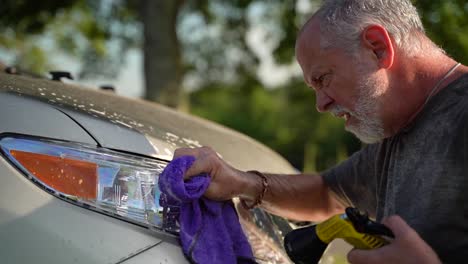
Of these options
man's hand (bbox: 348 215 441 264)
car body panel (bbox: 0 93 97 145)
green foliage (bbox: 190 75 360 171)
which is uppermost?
car body panel (bbox: 0 93 97 145)

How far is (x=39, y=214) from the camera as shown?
1.67 m

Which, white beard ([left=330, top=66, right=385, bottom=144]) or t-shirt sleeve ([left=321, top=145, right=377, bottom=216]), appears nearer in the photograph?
white beard ([left=330, top=66, right=385, bottom=144])

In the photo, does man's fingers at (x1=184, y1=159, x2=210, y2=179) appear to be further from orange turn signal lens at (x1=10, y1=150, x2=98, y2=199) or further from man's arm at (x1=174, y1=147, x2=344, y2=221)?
orange turn signal lens at (x1=10, y1=150, x2=98, y2=199)

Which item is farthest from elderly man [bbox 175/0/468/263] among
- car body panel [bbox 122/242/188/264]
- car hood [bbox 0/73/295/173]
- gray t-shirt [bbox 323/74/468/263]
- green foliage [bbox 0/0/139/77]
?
green foliage [bbox 0/0/139/77]

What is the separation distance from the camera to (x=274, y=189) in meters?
2.32

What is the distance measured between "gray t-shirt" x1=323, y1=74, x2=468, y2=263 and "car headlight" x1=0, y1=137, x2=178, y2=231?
636mm

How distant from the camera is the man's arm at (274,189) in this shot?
6.57ft

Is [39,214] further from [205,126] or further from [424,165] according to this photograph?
[205,126]

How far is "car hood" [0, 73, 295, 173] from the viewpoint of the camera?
6.25ft

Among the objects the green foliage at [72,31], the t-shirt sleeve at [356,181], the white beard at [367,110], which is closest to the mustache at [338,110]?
the white beard at [367,110]

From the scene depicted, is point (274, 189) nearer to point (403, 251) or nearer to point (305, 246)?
point (305, 246)

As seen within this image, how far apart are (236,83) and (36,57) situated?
4.95 m

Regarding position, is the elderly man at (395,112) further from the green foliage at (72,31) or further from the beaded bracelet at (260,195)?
the green foliage at (72,31)

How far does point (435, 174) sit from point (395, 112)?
286 mm
